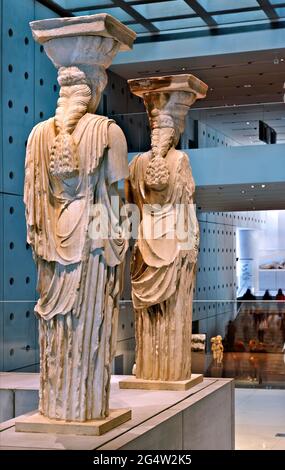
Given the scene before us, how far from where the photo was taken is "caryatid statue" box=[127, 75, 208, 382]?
6.90 meters

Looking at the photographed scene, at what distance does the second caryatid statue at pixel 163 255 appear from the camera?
6895mm

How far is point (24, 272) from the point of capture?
12.8m

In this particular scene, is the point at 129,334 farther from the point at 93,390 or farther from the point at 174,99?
the point at 93,390

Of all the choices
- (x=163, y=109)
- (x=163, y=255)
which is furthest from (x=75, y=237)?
(x=163, y=109)

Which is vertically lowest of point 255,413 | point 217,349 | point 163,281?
point 255,413

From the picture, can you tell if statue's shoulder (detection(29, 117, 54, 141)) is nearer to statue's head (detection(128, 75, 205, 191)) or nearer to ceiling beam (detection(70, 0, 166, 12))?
statue's head (detection(128, 75, 205, 191))

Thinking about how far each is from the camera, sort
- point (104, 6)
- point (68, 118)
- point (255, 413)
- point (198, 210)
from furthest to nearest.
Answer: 1. point (198, 210)
2. point (104, 6)
3. point (255, 413)
4. point (68, 118)

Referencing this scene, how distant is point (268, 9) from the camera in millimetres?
14703

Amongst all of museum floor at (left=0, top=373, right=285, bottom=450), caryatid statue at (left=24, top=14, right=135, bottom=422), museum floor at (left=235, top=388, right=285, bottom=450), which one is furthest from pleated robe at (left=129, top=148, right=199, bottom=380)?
caryatid statue at (left=24, top=14, right=135, bottom=422)

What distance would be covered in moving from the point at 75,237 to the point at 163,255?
2100mm

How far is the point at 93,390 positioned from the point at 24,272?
801cm

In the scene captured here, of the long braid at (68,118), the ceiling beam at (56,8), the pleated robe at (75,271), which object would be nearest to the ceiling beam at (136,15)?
the ceiling beam at (56,8)

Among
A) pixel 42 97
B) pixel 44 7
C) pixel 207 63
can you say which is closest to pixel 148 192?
pixel 42 97

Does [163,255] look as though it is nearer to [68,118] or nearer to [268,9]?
[68,118]
